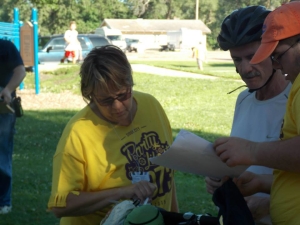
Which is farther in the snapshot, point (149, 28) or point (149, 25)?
point (149, 25)

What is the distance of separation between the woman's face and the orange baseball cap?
3.48 ft

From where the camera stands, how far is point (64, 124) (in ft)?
43.5

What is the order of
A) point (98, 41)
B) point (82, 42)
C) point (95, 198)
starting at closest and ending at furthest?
point (95, 198) → point (82, 42) → point (98, 41)

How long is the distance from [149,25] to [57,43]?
58625mm

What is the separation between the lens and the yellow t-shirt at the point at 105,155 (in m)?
3.21

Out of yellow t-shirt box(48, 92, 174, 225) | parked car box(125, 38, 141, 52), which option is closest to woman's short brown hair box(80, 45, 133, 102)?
yellow t-shirt box(48, 92, 174, 225)

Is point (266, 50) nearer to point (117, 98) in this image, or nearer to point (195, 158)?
point (195, 158)

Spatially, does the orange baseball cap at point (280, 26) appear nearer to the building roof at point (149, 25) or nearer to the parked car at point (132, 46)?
the parked car at point (132, 46)

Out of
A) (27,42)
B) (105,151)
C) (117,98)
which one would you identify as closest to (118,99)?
(117,98)

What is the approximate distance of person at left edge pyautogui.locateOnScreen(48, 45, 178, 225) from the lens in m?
3.19

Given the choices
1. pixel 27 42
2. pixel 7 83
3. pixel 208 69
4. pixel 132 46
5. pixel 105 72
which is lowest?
pixel 132 46

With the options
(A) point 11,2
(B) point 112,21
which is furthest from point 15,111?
(B) point 112,21

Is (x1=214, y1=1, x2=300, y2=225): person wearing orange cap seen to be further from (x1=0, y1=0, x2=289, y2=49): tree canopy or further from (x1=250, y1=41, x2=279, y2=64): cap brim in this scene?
(x1=0, y1=0, x2=289, y2=49): tree canopy

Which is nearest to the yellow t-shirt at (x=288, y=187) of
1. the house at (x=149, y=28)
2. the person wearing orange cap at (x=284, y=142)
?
the person wearing orange cap at (x=284, y=142)
